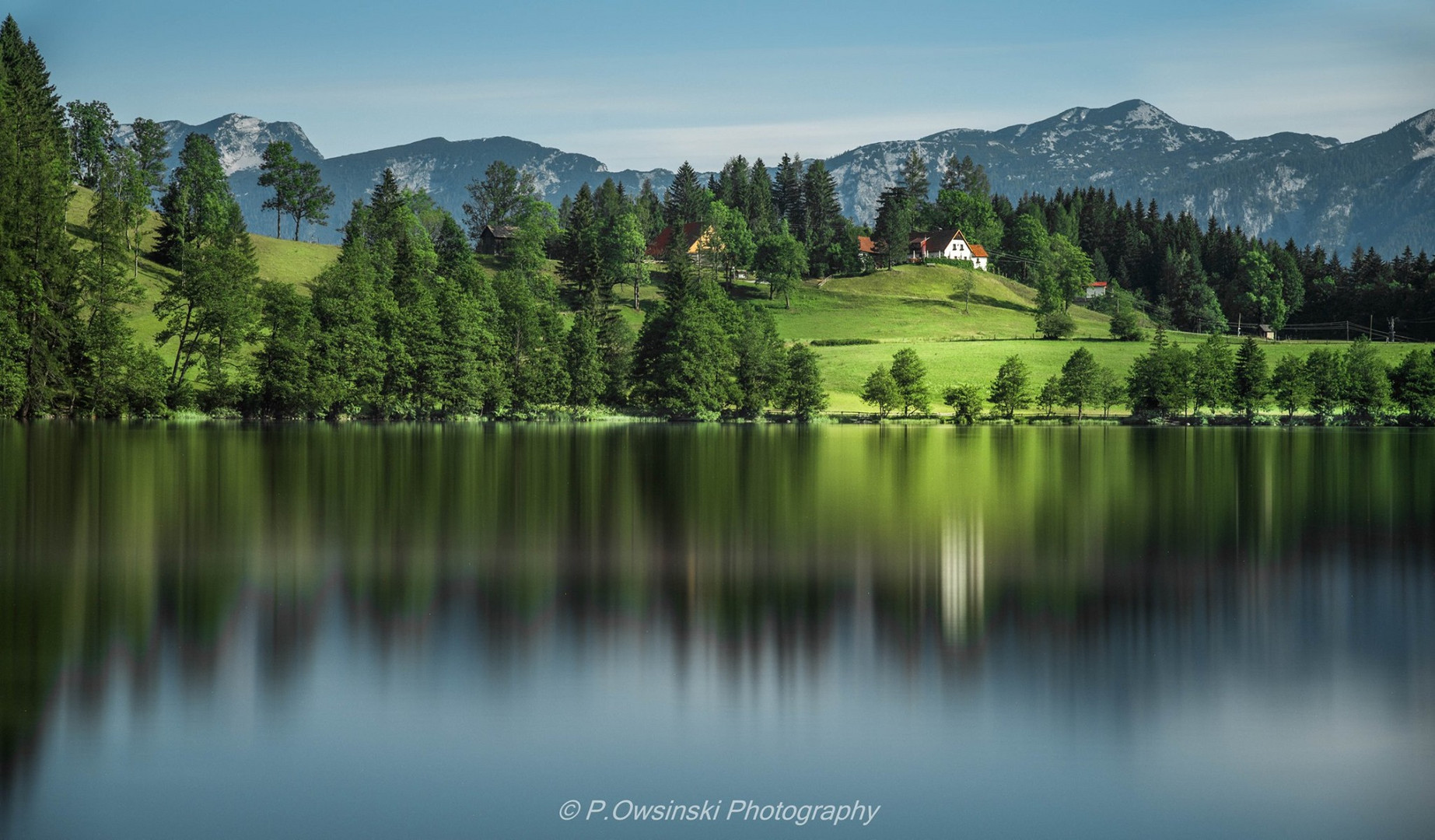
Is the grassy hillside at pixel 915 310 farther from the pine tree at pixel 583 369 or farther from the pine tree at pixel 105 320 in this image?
the pine tree at pixel 105 320

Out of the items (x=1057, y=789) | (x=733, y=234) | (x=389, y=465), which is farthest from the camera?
(x=733, y=234)

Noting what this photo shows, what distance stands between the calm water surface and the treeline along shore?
4839cm

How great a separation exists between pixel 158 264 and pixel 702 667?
119231 millimetres

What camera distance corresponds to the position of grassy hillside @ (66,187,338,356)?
4085 inches

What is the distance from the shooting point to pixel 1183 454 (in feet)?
206

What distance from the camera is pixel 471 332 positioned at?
95812mm

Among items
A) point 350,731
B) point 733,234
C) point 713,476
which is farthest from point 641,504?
point 733,234

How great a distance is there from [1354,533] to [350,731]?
25.2 metres

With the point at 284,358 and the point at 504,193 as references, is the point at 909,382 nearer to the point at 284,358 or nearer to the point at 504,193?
the point at 284,358

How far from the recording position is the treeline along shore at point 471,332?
77.5 metres

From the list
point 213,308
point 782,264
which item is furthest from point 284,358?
point 782,264

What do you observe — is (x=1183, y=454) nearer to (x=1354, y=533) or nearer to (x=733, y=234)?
(x=1354, y=533)

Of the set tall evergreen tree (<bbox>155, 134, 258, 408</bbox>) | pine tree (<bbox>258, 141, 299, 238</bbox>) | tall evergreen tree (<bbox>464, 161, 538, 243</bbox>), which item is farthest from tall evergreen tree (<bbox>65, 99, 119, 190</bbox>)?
tall evergreen tree (<bbox>464, 161, 538, 243</bbox>)

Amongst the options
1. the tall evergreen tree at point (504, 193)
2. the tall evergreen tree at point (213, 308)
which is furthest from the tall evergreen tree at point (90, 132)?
the tall evergreen tree at point (504, 193)
